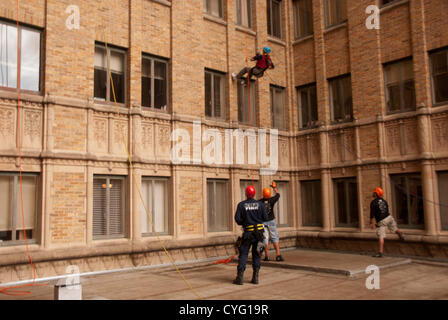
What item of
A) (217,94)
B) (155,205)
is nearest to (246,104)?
(217,94)

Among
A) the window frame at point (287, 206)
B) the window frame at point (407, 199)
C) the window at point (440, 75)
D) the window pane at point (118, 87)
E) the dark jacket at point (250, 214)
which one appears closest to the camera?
the dark jacket at point (250, 214)

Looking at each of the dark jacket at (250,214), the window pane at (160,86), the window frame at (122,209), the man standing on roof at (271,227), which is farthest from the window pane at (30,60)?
the man standing on roof at (271,227)

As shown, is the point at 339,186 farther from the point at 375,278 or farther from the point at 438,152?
the point at 375,278

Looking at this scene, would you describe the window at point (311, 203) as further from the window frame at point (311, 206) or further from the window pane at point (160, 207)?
the window pane at point (160, 207)

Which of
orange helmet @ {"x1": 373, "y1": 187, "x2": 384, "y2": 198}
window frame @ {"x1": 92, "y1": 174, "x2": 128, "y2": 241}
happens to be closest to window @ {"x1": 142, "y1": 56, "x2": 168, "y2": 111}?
window frame @ {"x1": 92, "y1": 174, "x2": 128, "y2": 241}

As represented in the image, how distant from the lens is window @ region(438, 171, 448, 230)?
42.2 ft

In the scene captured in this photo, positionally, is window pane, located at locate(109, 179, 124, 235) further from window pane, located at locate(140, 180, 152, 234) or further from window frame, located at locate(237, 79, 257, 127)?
window frame, located at locate(237, 79, 257, 127)

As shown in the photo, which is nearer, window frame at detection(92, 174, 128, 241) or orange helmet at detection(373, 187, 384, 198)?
window frame at detection(92, 174, 128, 241)

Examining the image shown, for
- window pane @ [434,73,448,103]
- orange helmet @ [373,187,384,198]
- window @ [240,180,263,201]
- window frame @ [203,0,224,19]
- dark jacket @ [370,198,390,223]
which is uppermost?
window frame @ [203,0,224,19]

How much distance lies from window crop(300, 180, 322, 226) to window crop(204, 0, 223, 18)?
758 centimetres

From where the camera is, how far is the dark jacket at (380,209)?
1292cm

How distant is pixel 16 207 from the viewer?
10.3 metres

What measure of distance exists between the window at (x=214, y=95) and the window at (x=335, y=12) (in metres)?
5.14

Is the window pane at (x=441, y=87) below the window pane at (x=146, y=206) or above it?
above
